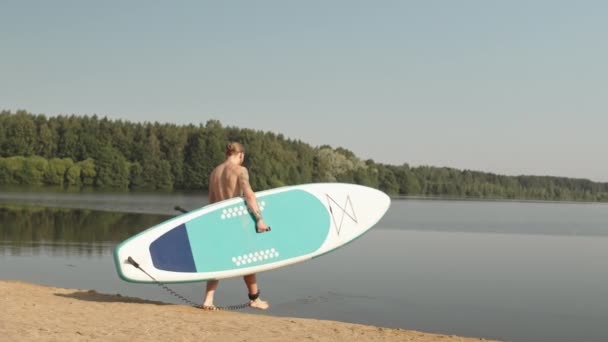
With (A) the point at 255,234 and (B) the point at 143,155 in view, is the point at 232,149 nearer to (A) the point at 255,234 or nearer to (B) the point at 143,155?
(A) the point at 255,234

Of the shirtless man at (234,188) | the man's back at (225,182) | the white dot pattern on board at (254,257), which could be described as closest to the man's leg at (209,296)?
the shirtless man at (234,188)

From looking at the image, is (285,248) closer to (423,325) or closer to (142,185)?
(423,325)

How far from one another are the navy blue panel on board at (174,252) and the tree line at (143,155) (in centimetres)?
7090

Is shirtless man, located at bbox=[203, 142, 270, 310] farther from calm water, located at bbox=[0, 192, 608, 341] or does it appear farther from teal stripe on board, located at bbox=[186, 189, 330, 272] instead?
calm water, located at bbox=[0, 192, 608, 341]

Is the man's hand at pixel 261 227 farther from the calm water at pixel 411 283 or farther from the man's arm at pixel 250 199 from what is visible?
the calm water at pixel 411 283

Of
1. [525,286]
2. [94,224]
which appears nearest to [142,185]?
[94,224]

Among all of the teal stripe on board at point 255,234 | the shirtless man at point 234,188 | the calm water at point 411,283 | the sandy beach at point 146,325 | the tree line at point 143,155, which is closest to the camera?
the sandy beach at point 146,325

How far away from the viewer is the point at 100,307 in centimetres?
650

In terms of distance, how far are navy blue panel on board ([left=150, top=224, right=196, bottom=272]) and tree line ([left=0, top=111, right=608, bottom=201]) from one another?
70901 millimetres

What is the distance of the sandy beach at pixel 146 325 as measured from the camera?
5.14 m

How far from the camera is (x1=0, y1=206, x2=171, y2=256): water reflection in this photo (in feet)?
45.5

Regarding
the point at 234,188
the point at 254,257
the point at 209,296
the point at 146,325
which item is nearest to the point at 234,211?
the point at 234,188

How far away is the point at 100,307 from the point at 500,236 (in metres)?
20.0

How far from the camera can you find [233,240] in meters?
7.40
